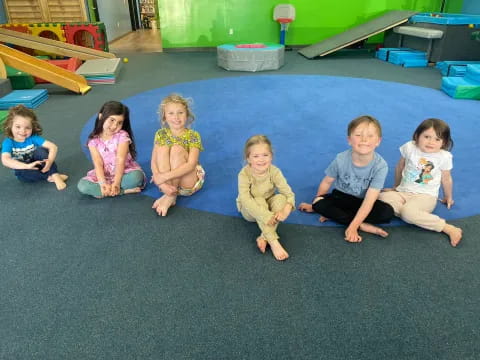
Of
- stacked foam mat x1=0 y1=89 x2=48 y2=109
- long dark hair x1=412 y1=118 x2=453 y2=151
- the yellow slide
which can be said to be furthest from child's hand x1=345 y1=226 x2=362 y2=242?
the yellow slide

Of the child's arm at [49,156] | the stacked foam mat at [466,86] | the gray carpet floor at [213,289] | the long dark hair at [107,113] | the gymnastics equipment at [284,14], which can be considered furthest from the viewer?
the gymnastics equipment at [284,14]

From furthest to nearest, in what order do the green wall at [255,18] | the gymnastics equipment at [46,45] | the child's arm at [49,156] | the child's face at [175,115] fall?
the green wall at [255,18] < the gymnastics equipment at [46,45] < the child's arm at [49,156] < the child's face at [175,115]

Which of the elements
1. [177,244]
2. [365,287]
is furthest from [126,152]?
[365,287]

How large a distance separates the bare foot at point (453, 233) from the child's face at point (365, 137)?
687mm

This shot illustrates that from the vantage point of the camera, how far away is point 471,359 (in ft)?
4.67

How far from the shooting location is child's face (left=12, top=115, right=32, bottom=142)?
267 centimetres

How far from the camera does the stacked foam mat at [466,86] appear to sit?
4.91 m

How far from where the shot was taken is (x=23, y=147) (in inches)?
109

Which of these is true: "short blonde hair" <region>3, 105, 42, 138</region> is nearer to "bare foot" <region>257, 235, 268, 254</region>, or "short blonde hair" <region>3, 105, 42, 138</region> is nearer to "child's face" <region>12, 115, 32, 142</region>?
"child's face" <region>12, 115, 32, 142</region>

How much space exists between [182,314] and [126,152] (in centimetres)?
140

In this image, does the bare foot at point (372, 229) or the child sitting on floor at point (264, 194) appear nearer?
the child sitting on floor at point (264, 194)

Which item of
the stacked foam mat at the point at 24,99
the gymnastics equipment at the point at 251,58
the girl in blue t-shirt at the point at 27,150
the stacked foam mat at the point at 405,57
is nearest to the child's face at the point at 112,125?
the girl in blue t-shirt at the point at 27,150

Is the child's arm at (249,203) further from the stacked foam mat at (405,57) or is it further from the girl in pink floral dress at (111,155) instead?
the stacked foam mat at (405,57)

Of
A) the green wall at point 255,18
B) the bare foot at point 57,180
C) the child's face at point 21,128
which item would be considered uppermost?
the green wall at point 255,18
